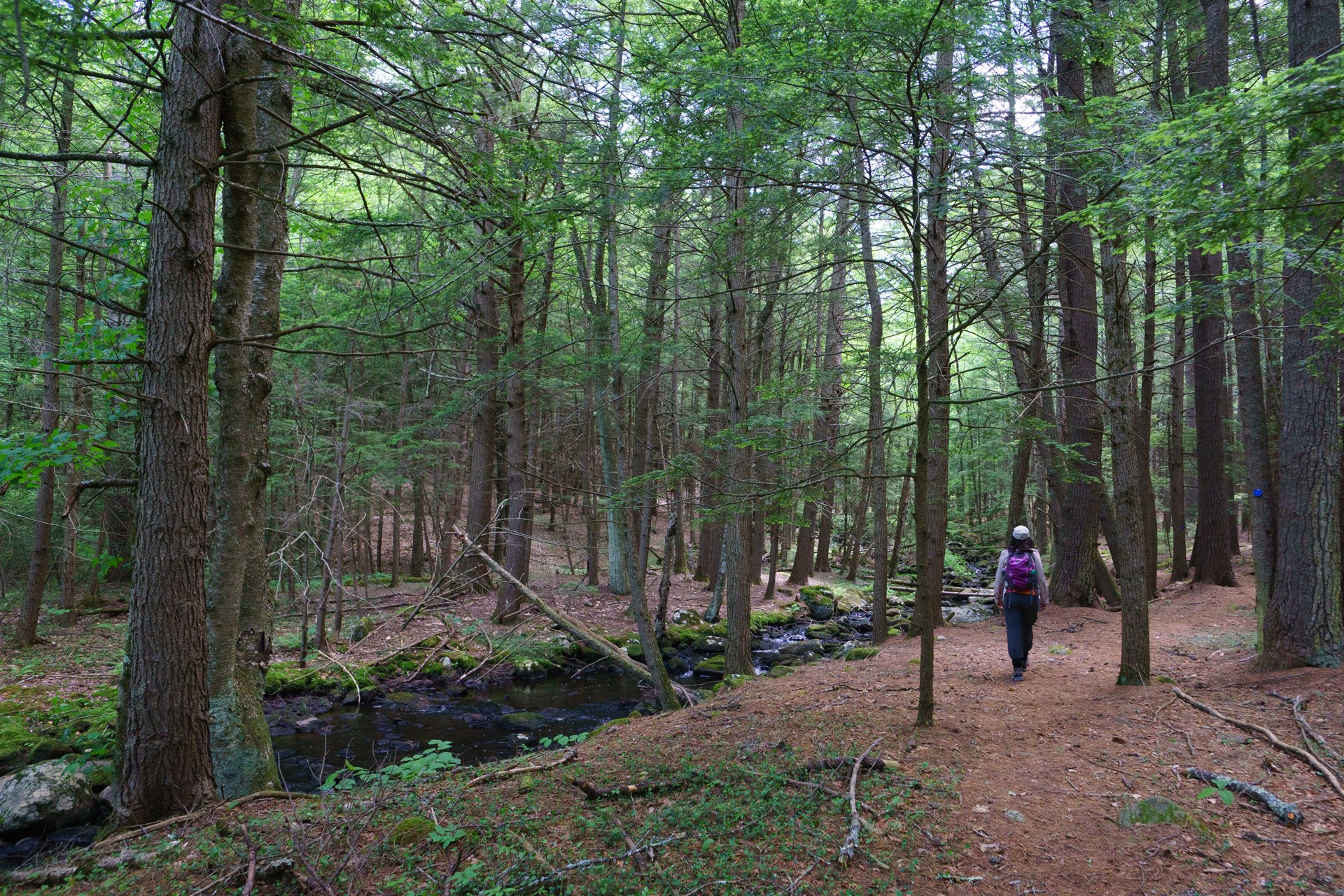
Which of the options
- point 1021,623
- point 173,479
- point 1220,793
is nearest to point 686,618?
point 1021,623

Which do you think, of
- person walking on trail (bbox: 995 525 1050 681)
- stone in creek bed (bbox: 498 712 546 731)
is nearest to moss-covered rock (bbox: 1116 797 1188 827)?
person walking on trail (bbox: 995 525 1050 681)

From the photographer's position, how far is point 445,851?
3969mm

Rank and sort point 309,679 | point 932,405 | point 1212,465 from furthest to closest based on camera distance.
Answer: point 1212,465 → point 309,679 → point 932,405

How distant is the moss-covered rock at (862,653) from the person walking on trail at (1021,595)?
297cm

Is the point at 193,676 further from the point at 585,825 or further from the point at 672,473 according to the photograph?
the point at 672,473

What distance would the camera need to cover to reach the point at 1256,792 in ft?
13.8

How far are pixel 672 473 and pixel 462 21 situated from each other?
4.56m

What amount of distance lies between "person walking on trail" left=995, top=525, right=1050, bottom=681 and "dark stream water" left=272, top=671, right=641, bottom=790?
209 inches

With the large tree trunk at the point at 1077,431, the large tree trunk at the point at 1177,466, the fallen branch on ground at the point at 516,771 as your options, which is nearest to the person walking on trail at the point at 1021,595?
the fallen branch on ground at the point at 516,771

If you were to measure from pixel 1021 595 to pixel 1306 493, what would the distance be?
8.50 feet

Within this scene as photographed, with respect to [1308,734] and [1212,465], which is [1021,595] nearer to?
[1308,734]

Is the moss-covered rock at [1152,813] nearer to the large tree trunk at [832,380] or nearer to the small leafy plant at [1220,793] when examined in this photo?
the small leafy plant at [1220,793]

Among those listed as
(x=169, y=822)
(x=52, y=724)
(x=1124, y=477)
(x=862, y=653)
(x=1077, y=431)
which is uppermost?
(x=1077, y=431)

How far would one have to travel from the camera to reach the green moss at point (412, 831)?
13.5ft
